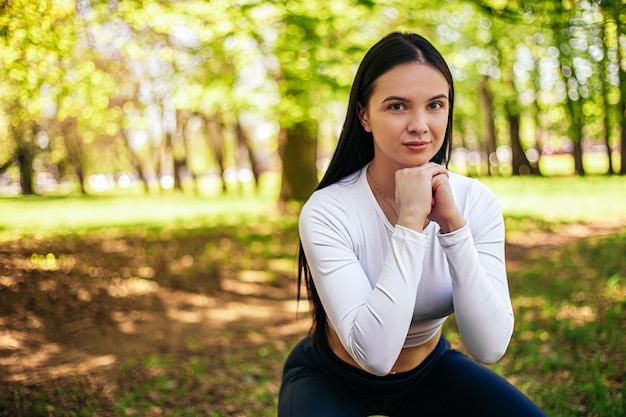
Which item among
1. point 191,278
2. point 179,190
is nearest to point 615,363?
point 191,278

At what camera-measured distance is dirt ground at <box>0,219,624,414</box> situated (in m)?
5.00

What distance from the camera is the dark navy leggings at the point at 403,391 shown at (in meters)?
2.01

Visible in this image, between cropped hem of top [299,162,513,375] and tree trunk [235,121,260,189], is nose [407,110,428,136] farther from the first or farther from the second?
tree trunk [235,121,260,189]

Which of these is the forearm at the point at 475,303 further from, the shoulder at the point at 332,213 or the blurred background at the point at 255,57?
the blurred background at the point at 255,57

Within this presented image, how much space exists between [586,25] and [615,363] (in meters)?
2.73

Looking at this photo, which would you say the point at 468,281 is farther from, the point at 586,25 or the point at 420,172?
the point at 586,25

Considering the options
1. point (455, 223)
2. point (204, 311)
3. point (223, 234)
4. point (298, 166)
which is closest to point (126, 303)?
point (204, 311)

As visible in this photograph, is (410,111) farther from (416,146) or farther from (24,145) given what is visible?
(24,145)

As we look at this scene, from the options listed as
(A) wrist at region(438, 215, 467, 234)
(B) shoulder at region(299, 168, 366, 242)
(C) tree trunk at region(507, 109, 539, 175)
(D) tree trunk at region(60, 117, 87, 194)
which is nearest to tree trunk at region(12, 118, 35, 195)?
(D) tree trunk at region(60, 117, 87, 194)

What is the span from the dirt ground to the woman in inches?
109

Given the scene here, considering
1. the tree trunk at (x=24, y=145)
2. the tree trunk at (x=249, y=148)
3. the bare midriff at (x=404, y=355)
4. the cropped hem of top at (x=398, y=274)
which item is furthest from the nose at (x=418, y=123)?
the tree trunk at (x=249, y=148)

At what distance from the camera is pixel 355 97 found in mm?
2188

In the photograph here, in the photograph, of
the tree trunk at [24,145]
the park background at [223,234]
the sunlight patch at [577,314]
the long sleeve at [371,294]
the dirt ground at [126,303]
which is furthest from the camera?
the tree trunk at [24,145]

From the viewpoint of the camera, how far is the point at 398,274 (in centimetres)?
182
